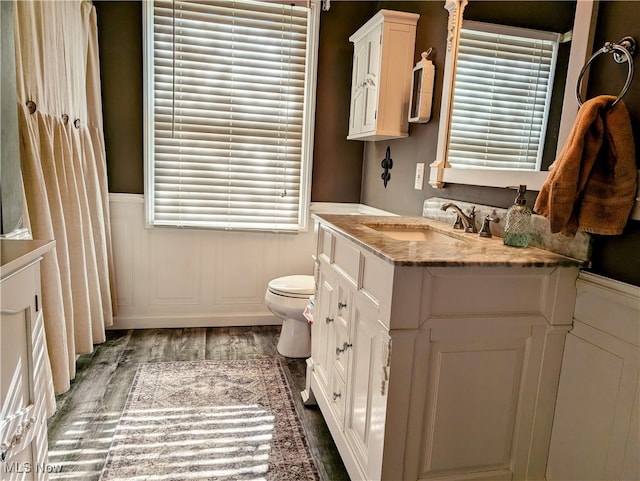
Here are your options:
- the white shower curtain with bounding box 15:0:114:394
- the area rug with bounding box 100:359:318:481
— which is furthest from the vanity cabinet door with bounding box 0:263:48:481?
the white shower curtain with bounding box 15:0:114:394

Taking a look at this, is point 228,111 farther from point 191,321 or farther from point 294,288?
point 191,321

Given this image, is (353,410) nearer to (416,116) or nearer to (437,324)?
(437,324)

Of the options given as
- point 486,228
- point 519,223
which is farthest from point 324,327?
point 519,223

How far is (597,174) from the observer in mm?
1231

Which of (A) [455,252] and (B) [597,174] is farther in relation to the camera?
(A) [455,252]

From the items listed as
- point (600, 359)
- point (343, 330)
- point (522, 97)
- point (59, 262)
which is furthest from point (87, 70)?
point (600, 359)

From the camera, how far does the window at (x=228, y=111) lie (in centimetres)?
296

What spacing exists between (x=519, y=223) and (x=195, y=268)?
2.33 m

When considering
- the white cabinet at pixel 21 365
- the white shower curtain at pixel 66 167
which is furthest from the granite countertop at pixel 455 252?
the white shower curtain at pixel 66 167

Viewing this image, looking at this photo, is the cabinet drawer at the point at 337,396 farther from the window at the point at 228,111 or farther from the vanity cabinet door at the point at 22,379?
the window at the point at 228,111

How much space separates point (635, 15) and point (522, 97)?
42cm

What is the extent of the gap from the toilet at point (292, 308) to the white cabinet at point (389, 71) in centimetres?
98

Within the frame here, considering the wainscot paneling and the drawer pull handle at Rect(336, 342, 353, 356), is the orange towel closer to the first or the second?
the drawer pull handle at Rect(336, 342, 353, 356)

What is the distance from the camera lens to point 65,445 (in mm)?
1861
